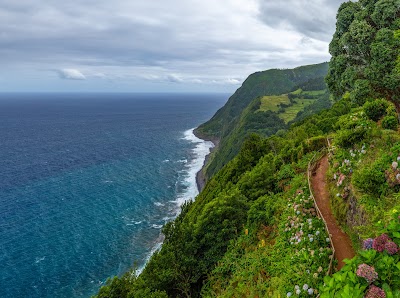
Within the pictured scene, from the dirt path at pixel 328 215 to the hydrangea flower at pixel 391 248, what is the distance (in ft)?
24.6

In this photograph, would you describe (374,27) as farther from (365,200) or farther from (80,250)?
(80,250)

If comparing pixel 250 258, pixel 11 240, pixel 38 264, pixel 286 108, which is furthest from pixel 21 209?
pixel 286 108

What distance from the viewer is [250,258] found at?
68.7ft

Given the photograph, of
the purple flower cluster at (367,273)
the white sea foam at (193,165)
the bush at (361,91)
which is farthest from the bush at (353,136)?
the white sea foam at (193,165)

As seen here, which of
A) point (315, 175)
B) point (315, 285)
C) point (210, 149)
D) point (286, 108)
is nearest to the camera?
point (315, 285)

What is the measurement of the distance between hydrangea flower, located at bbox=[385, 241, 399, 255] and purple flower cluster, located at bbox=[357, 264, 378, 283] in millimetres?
962

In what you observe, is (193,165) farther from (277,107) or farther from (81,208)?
(277,107)

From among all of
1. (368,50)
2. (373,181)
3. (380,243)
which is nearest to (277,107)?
(368,50)

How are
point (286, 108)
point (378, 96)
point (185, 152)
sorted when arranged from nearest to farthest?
point (378, 96)
point (185, 152)
point (286, 108)

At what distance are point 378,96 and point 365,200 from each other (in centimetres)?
1155

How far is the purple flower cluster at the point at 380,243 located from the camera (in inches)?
352

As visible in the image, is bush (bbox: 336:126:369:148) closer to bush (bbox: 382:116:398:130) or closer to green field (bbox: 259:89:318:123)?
bush (bbox: 382:116:398:130)

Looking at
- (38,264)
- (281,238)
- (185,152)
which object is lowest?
(38,264)

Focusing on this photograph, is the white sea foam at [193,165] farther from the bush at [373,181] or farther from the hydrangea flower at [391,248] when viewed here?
the hydrangea flower at [391,248]
